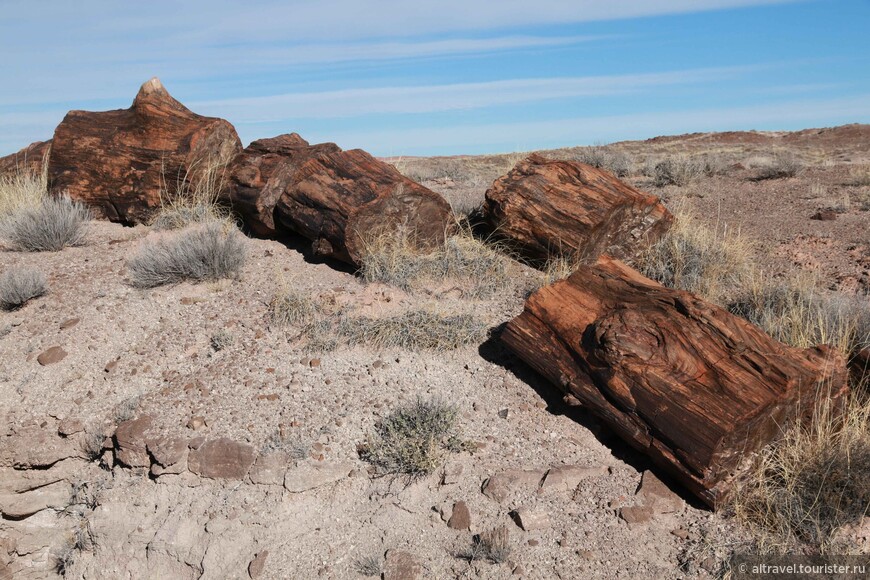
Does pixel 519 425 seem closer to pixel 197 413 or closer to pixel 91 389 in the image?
pixel 197 413

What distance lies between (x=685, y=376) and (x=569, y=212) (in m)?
2.93

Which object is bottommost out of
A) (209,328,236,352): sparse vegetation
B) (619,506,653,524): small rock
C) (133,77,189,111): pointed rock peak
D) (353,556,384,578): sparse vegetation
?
(353,556,384,578): sparse vegetation

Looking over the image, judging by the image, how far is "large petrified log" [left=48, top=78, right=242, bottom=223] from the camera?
332 inches

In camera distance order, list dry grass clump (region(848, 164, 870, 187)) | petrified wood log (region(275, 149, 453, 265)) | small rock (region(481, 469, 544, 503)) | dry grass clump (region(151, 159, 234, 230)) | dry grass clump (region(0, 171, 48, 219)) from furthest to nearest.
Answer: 1. dry grass clump (region(848, 164, 870, 187))
2. dry grass clump (region(0, 171, 48, 219))
3. dry grass clump (region(151, 159, 234, 230))
4. petrified wood log (region(275, 149, 453, 265))
5. small rock (region(481, 469, 544, 503))

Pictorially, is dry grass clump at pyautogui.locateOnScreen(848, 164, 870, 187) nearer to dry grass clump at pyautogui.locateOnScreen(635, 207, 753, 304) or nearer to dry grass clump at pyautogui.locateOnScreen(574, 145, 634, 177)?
dry grass clump at pyautogui.locateOnScreen(574, 145, 634, 177)

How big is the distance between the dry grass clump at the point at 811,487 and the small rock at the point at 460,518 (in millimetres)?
1590

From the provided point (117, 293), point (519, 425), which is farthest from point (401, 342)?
point (117, 293)

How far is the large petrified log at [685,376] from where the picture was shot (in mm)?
4203

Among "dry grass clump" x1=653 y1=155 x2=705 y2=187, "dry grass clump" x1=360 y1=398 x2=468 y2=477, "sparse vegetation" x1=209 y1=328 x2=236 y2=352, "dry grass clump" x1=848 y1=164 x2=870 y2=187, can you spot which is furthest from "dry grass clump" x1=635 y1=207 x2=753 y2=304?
"dry grass clump" x1=848 y1=164 x2=870 y2=187

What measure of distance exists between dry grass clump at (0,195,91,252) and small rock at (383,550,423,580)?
5.86m

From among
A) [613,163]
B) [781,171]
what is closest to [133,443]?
[781,171]

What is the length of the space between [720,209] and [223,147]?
21.1 ft

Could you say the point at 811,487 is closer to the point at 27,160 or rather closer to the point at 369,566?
the point at 369,566

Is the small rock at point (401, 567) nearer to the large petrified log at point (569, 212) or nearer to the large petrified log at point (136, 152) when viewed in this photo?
the large petrified log at point (569, 212)
